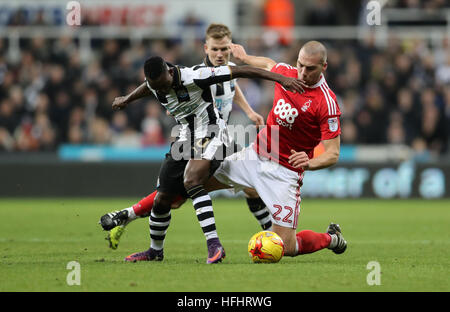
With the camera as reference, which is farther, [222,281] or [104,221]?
[104,221]

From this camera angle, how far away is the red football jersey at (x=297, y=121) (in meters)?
7.78

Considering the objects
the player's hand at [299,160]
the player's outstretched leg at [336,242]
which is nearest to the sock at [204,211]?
the player's hand at [299,160]

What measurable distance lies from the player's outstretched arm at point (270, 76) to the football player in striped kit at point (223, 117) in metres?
0.82

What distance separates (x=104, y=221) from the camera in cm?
820

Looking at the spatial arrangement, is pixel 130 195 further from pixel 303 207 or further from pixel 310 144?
pixel 310 144

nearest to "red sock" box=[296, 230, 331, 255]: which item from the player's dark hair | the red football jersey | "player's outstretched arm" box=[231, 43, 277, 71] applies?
the red football jersey

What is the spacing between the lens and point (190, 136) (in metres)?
7.94

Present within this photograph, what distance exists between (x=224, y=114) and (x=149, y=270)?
2445mm

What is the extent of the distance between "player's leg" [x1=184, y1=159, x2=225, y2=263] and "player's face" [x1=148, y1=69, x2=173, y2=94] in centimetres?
76

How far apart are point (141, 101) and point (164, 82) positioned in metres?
10.4

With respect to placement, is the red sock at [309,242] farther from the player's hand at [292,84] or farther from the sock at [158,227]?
the player's hand at [292,84]

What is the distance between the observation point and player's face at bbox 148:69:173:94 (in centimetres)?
742
